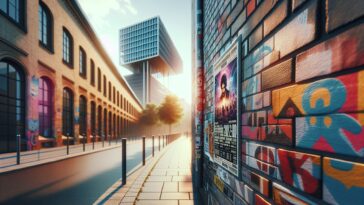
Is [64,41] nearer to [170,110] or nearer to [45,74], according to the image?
[45,74]

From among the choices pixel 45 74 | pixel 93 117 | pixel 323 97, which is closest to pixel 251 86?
pixel 323 97

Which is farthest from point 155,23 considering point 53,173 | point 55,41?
point 53,173

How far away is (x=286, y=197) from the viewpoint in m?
1.09

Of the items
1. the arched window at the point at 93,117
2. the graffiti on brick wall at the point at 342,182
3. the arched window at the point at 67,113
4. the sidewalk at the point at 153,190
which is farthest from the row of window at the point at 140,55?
the graffiti on brick wall at the point at 342,182

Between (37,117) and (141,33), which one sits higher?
(141,33)

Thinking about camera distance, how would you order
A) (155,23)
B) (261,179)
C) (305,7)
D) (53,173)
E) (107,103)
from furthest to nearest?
(155,23), (107,103), (53,173), (261,179), (305,7)

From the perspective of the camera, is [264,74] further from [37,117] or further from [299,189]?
[37,117]

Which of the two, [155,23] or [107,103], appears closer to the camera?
[107,103]

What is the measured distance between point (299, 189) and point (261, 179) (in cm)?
37

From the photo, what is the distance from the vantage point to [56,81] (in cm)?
1456

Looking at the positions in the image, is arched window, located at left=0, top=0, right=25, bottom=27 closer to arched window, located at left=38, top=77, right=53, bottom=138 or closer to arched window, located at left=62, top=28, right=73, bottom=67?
arched window, located at left=38, top=77, right=53, bottom=138

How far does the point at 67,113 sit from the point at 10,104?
5.99m

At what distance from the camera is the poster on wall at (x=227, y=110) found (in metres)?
1.87

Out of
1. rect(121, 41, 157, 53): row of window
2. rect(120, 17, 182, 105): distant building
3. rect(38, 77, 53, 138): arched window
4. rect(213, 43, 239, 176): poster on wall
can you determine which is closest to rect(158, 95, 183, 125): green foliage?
rect(38, 77, 53, 138): arched window
